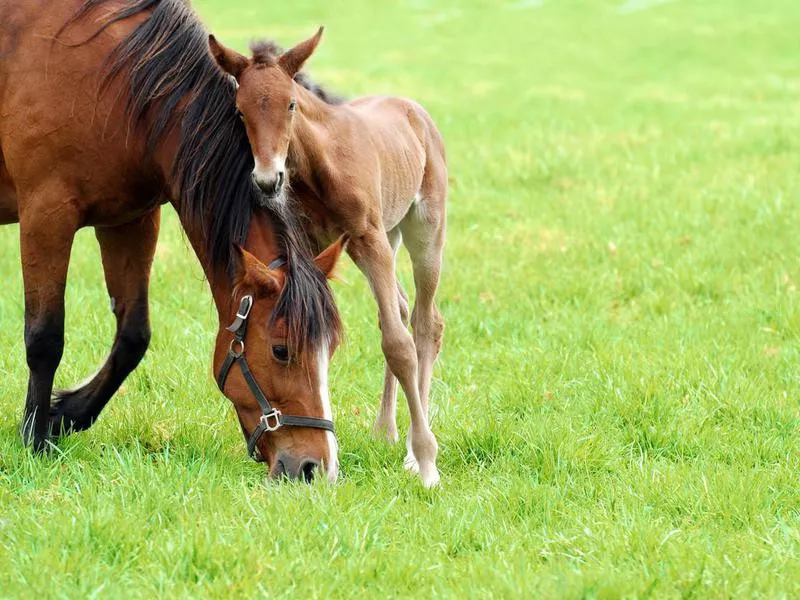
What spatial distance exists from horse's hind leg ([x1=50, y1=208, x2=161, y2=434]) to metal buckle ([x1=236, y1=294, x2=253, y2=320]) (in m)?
1.11

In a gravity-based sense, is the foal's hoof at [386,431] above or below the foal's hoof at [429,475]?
below

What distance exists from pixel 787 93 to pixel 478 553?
14.7 meters

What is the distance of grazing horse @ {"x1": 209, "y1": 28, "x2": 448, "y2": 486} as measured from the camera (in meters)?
4.21

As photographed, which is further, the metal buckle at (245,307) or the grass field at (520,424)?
the metal buckle at (245,307)

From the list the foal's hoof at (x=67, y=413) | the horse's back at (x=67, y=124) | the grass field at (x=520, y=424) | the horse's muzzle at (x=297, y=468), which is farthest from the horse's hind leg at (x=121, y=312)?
the horse's muzzle at (x=297, y=468)

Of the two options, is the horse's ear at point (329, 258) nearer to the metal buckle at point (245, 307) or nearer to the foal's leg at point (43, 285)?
the metal buckle at point (245, 307)

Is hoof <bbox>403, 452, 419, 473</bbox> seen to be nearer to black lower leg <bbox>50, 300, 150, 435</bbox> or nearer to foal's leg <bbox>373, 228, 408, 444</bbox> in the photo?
foal's leg <bbox>373, 228, 408, 444</bbox>

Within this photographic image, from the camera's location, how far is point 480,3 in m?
27.5

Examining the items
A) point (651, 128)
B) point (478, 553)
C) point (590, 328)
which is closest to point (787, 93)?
point (651, 128)

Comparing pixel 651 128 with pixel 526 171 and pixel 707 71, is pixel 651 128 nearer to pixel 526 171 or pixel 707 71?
pixel 526 171

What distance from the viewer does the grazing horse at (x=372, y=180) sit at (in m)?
4.21

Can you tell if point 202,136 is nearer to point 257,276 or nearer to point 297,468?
point 257,276

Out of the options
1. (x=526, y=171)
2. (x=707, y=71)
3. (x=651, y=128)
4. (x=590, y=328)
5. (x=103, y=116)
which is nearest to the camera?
(x=103, y=116)

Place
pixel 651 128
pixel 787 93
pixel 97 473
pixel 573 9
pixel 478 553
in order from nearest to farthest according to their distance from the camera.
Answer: pixel 478 553
pixel 97 473
pixel 651 128
pixel 787 93
pixel 573 9
